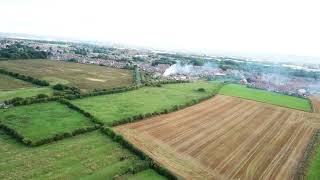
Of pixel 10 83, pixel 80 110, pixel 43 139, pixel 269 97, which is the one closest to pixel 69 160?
pixel 43 139

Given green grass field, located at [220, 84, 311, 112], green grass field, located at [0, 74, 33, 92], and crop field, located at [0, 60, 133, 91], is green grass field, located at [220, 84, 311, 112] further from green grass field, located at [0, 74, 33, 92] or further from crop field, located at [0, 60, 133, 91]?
green grass field, located at [0, 74, 33, 92]

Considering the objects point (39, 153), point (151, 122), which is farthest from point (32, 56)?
point (39, 153)

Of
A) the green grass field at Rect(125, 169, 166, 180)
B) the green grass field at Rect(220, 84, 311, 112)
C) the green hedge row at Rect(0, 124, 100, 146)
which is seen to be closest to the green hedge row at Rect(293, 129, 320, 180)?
the green grass field at Rect(125, 169, 166, 180)

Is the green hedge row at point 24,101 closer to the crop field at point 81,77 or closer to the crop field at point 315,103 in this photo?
the crop field at point 81,77

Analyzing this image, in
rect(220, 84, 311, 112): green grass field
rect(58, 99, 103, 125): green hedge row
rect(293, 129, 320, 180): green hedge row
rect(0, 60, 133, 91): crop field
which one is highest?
rect(58, 99, 103, 125): green hedge row

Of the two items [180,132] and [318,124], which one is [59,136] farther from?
[318,124]

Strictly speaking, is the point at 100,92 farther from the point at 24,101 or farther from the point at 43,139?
the point at 43,139
